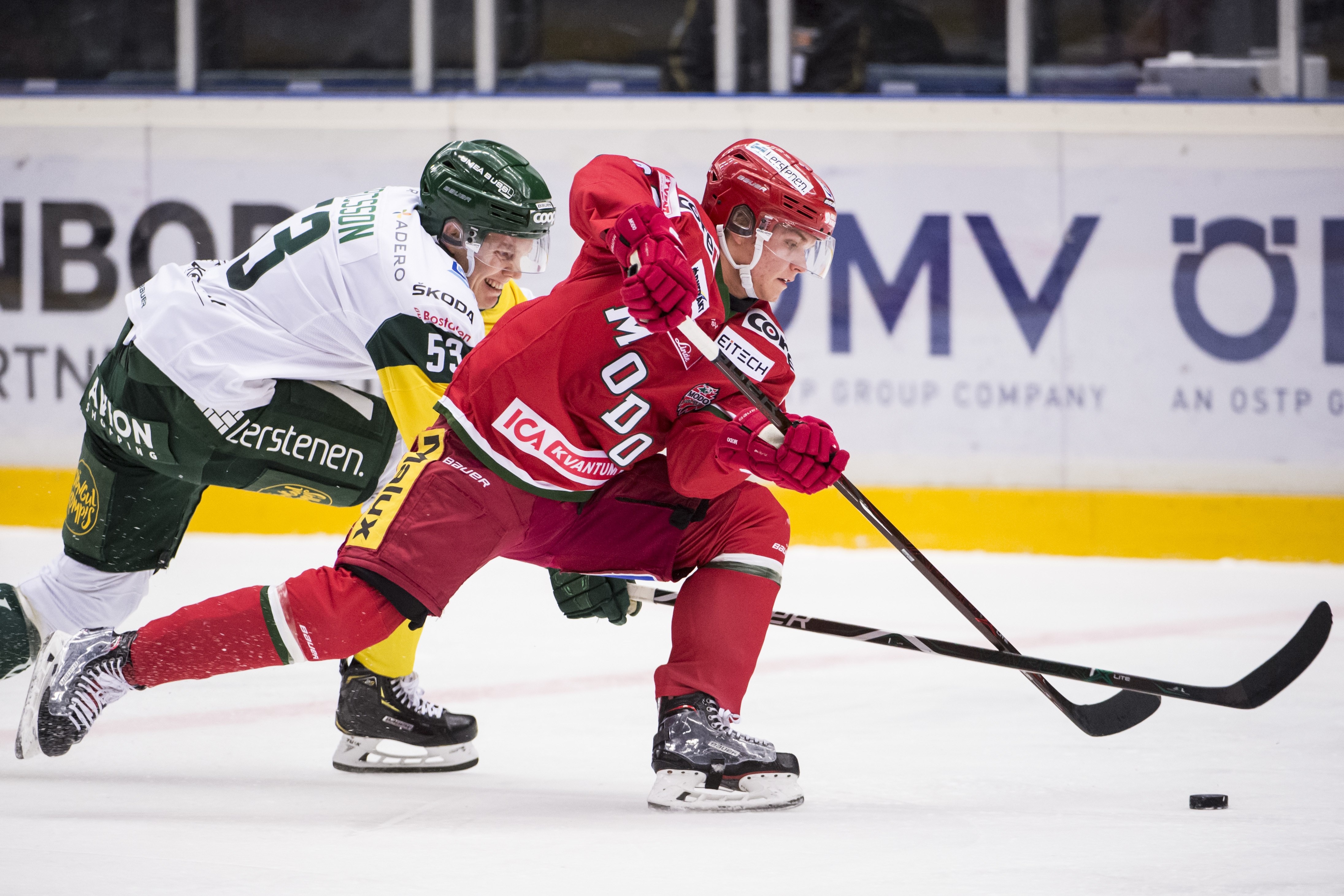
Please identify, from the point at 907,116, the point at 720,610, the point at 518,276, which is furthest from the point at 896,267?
the point at 720,610

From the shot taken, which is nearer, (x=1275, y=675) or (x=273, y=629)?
(x=273, y=629)

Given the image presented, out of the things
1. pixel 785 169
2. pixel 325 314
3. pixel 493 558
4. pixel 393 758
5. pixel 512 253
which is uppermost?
pixel 785 169

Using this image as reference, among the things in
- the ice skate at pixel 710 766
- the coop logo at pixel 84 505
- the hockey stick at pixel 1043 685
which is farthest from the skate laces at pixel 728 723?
the coop logo at pixel 84 505

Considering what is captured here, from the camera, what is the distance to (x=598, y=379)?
2.19m

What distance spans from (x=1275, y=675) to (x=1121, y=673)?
0.26 m

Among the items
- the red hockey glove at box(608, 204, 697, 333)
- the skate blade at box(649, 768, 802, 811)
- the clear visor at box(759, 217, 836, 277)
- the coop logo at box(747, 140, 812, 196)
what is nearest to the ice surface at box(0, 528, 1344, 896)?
the skate blade at box(649, 768, 802, 811)

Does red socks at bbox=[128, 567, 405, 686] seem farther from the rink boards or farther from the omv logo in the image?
the omv logo

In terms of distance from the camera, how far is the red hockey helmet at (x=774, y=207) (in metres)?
2.25

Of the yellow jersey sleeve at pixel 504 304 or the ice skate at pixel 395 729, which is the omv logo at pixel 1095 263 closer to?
the yellow jersey sleeve at pixel 504 304

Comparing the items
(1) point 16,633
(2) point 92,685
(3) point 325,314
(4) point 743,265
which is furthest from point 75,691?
(4) point 743,265

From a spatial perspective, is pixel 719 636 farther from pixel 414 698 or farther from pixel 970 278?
pixel 970 278

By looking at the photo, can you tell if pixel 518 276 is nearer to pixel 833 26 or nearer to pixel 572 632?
pixel 572 632

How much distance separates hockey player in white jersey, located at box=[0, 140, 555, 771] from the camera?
8.21 feet

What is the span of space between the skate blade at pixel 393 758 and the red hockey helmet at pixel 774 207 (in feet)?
2.99
